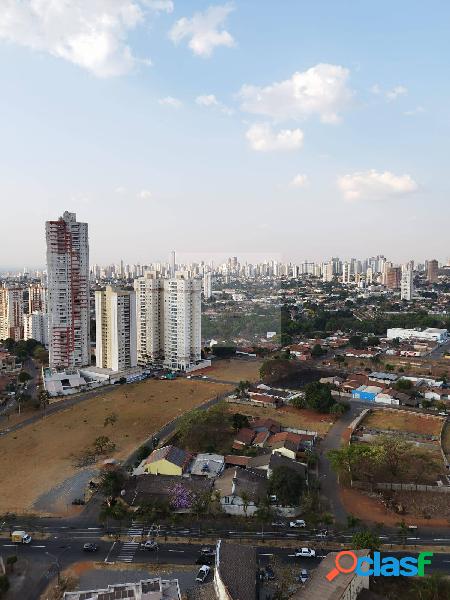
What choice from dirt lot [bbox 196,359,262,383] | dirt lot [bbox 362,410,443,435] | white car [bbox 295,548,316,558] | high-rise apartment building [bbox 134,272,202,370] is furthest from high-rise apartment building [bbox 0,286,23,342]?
white car [bbox 295,548,316,558]

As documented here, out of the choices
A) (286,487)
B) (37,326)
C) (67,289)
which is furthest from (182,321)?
(286,487)

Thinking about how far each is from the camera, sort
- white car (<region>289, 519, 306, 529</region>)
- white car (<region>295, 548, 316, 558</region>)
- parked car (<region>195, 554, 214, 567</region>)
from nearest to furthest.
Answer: parked car (<region>195, 554, 214, 567</region>), white car (<region>295, 548, 316, 558</region>), white car (<region>289, 519, 306, 529</region>)

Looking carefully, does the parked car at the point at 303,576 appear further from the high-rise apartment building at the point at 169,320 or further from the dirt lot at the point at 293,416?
the high-rise apartment building at the point at 169,320

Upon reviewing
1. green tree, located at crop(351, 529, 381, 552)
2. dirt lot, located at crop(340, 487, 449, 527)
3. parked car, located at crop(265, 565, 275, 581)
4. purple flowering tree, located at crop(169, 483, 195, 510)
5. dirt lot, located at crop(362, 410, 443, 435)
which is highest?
green tree, located at crop(351, 529, 381, 552)

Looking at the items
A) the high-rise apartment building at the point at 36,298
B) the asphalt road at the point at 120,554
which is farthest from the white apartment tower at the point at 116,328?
the asphalt road at the point at 120,554

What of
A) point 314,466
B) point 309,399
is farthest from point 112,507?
point 309,399

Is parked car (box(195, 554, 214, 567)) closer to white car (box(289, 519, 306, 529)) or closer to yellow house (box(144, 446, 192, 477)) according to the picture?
white car (box(289, 519, 306, 529))
